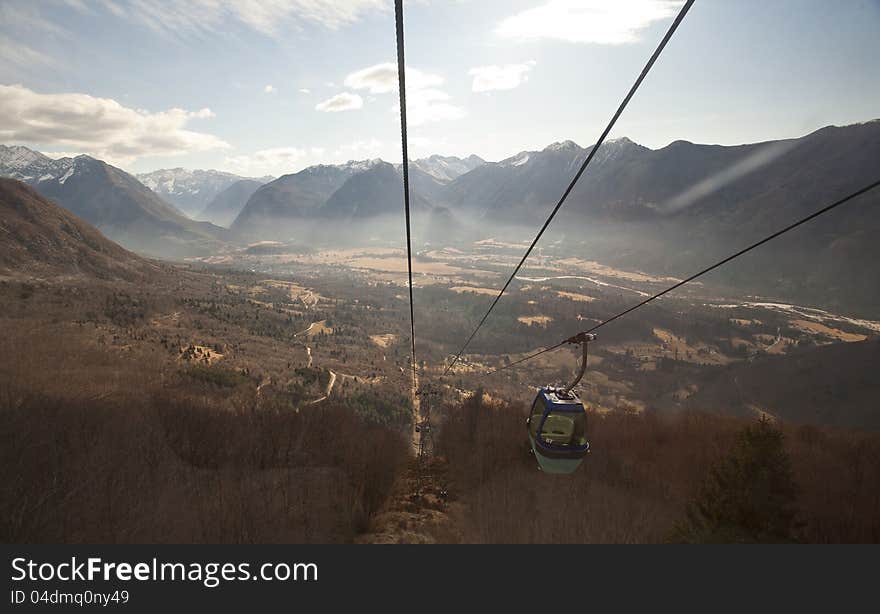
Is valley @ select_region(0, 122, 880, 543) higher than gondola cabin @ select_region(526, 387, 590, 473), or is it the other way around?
gondola cabin @ select_region(526, 387, 590, 473)

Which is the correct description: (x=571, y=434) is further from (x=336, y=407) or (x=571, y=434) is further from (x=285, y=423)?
(x=336, y=407)

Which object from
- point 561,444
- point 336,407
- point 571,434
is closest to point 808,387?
point 336,407

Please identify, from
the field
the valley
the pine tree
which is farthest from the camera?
the valley

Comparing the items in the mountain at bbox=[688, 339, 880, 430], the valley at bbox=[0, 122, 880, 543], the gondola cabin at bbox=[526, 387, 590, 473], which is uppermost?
the gondola cabin at bbox=[526, 387, 590, 473]

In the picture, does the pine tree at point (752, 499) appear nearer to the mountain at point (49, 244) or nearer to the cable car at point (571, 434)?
the cable car at point (571, 434)

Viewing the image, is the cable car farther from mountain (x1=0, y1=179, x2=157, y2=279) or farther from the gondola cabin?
mountain (x1=0, y1=179, x2=157, y2=279)

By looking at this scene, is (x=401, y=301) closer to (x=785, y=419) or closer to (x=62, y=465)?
(x=785, y=419)

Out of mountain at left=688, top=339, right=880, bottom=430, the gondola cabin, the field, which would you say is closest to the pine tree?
the field

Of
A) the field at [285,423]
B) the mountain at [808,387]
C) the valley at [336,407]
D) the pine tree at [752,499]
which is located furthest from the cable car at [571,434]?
the mountain at [808,387]
